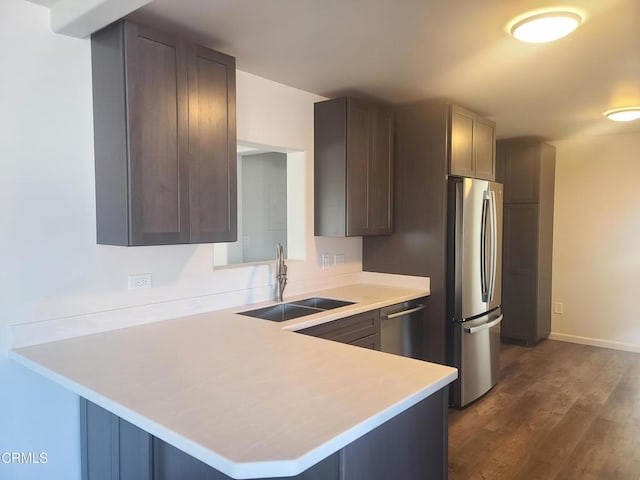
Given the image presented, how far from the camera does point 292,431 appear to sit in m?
1.14

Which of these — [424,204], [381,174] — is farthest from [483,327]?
[381,174]

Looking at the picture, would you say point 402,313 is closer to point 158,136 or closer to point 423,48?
point 423,48

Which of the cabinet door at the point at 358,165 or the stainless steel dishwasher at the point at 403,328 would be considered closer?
the stainless steel dishwasher at the point at 403,328

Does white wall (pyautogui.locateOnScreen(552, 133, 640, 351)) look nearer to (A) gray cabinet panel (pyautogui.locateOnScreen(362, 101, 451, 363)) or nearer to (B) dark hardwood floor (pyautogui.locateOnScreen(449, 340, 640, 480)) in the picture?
(B) dark hardwood floor (pyautogui.locateOnScreen(449, 340, 640, 480))

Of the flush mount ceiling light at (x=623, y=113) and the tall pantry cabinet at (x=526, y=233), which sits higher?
the flush mount ceiling light at (x=623, y=113)

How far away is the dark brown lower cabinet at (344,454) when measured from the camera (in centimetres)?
127

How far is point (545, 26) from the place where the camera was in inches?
81.0

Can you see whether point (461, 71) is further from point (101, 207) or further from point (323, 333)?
point (101, 207)

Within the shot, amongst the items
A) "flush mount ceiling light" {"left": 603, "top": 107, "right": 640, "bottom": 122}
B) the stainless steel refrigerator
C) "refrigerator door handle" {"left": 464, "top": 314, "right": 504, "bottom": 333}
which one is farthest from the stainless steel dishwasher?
"flush mount ceiling light" {"left": 603, "top": 107, "right": 640, "bottom": 122}

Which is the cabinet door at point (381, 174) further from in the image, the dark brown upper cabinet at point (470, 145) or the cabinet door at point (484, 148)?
the cabinet door at point (484, 148)

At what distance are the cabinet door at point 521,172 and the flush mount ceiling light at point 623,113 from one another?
106 centimetres

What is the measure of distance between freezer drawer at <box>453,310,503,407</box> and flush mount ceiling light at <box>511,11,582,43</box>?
201cm

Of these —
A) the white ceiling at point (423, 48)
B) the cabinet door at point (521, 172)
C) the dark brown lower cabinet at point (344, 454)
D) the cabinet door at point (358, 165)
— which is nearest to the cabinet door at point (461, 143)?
the white ceiling at point (423, 48)

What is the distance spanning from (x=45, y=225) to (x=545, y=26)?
2.44 meters
